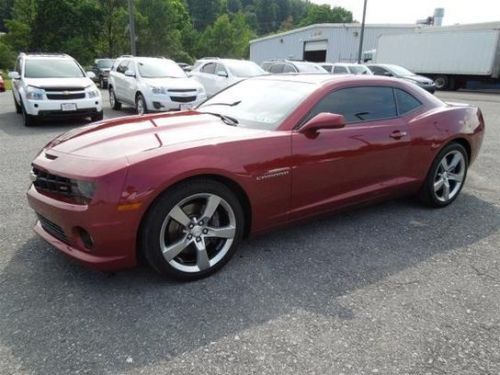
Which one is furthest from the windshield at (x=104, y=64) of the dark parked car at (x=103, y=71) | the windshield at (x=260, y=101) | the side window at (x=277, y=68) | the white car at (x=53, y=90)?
the windshield at (x=260, y=101)

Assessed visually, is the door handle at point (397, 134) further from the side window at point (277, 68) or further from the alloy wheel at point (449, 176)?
the side window at point (277, 68)

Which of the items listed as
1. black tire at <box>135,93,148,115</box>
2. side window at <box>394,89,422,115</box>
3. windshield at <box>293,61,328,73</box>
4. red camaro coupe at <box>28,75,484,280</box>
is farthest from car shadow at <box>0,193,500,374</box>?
windshield at <box>293,61,328,73</box>

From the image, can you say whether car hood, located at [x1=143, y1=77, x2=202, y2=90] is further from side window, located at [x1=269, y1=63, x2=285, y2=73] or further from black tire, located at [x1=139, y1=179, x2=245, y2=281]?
black tire, located at [x1=139, y1=179, x2=245, y2=281]

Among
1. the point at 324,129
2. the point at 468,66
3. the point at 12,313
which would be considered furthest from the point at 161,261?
the point at 468,66

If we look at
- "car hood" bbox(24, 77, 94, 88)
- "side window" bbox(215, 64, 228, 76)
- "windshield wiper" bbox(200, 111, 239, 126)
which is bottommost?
"car hood" bbox(24, 77, 94, 88)

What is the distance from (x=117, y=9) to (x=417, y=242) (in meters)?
44.8

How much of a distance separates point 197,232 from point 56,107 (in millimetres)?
7475

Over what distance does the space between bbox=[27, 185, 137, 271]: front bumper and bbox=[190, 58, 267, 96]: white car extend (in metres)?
9.95

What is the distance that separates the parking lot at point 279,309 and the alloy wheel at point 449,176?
2.17 feet

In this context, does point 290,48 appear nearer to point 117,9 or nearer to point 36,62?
point 117,9

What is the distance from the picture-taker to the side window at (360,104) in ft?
11.8

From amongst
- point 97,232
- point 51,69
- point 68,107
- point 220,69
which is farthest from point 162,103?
point 97,232

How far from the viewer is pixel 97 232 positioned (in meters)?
2.56

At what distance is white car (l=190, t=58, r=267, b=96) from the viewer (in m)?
12.5
